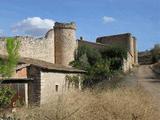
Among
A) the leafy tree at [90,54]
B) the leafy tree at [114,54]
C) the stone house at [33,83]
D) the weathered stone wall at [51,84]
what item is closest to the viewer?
the stone house at [33,83]

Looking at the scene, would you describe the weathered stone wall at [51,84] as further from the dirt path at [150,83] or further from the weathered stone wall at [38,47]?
the dirt path at [150,83]

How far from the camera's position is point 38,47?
105ft

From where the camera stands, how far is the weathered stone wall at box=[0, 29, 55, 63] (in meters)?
29.5

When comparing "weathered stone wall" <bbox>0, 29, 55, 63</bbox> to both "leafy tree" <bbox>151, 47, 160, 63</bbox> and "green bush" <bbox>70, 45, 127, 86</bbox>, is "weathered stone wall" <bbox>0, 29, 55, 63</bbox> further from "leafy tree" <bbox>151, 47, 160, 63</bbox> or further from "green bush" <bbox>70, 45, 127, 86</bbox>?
"leafy tree" <bbox>151, 47, 160, 63</bbox>

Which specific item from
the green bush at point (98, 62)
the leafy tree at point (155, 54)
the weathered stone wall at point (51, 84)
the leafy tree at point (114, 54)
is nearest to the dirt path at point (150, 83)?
the green bush at point (98, 62)

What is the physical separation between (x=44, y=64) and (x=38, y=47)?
18.7 feet

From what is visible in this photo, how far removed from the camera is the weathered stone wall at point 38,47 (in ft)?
96.9

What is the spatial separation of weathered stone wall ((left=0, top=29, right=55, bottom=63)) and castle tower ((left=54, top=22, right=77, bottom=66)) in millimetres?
839

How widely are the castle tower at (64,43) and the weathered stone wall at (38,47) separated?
839mm

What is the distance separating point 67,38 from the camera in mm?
37500

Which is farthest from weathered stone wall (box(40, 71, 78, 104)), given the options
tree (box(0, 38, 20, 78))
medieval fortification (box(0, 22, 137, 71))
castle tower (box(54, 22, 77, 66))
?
castle tower (box(54, 22, 77, 66))

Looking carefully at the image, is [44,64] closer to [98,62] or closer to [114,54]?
[98,62]

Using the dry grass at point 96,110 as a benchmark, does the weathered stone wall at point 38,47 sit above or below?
above

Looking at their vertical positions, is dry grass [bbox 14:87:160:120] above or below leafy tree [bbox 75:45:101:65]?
below
